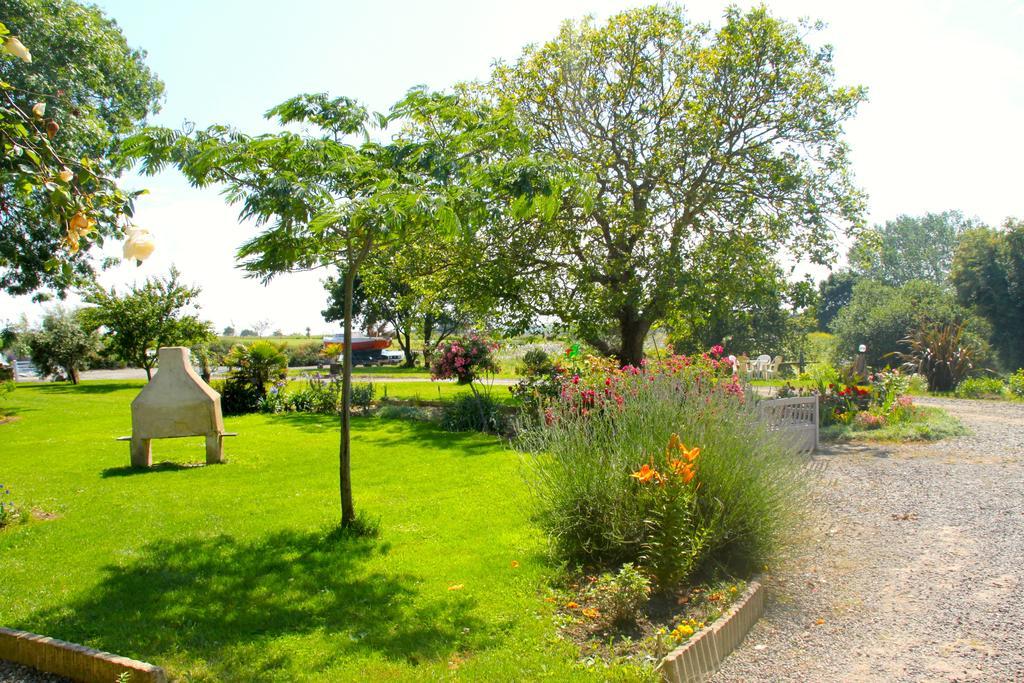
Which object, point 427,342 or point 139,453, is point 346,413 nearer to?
point 139,453

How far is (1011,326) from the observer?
28.0m

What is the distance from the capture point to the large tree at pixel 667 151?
14.0 m

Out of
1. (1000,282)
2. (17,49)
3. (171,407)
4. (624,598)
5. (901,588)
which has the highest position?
(1000,282)

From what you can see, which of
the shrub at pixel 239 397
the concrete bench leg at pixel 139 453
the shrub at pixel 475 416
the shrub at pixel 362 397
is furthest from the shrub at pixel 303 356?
the concrete bench leg at pixel 139 453

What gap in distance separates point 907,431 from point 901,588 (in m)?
7.96

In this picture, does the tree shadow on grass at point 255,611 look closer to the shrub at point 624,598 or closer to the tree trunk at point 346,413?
the tree trunk at point 346,413

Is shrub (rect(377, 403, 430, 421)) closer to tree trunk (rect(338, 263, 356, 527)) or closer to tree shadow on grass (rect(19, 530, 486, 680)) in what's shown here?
tree trunk (rect(338, 263, 356, 527))

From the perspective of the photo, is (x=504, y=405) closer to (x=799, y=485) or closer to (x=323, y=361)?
(x=799, y=485)

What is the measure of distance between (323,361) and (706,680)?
44.7 meters

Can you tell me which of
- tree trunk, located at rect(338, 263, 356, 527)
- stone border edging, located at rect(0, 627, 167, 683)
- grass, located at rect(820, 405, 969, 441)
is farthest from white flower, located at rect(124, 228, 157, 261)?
grass, located at rect(820, 405, 969, 441)

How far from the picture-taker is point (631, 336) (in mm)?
15891

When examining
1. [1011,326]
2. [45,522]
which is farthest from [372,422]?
[1011,326]

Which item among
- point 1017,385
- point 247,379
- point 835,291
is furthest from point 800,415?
point 835,291

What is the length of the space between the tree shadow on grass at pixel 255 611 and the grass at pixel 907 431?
31.1 ft
